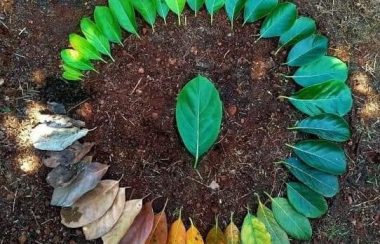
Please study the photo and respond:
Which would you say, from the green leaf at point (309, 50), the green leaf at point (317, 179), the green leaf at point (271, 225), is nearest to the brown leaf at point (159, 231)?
the green leaf at point (271, 225)

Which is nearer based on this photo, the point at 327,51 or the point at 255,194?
the point at 255,194

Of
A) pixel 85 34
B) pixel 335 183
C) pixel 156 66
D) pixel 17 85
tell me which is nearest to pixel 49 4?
pixel 85 34

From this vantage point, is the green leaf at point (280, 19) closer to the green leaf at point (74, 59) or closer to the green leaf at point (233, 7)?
the green leaf at point (233, 7)

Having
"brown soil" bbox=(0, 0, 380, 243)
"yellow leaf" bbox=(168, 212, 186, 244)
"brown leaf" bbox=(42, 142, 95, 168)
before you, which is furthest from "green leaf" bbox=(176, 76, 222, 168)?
"brown leaf" bbox=(42, 142, 95, 168)

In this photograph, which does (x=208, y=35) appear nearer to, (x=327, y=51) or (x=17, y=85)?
(x=327, y=51)

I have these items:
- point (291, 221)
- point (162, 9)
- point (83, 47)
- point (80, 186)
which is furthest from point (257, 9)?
point (80, 186)

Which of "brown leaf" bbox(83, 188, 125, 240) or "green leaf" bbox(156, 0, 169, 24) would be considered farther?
"green leaf" bbox(156, 0, 169, 24)

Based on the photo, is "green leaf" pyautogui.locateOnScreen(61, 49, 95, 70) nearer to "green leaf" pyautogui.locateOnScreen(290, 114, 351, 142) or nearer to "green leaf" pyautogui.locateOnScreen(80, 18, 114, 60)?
"green leaf" pyautogui.locateOnScreen(80, 18, 114, 60)
